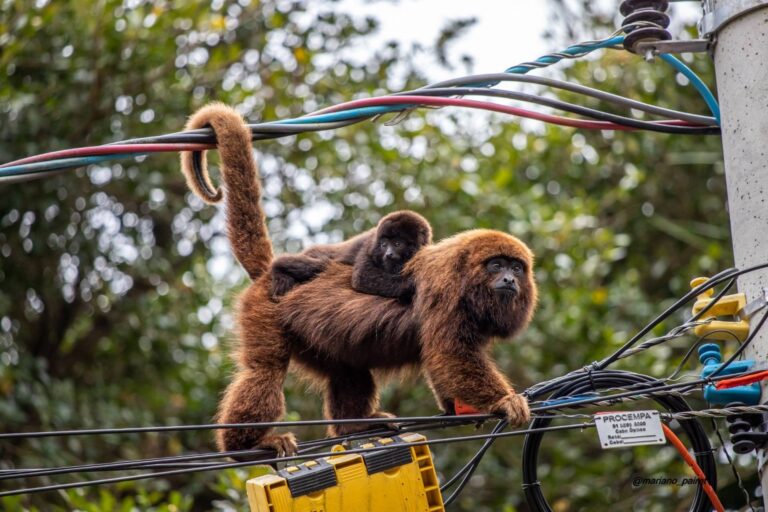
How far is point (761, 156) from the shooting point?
4.19m

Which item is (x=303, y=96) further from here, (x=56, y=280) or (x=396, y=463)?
(x=396, y=463)

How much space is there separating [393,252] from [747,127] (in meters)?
2.18

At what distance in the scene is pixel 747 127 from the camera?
425 cm

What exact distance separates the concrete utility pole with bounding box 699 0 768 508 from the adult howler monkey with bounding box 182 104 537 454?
1.24 metres

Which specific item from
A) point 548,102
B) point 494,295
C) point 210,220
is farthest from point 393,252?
point 210,220

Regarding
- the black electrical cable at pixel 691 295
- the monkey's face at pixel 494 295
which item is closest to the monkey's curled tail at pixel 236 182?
the monkey's face at pixel 494 295

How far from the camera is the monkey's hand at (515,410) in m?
4.57

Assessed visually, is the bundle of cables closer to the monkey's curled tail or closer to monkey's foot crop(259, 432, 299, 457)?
the monkey's curled tail

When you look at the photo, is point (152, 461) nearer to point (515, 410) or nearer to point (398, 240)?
point (515, 410)

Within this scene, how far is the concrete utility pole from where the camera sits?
4.13m

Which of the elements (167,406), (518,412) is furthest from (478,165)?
(518,412)

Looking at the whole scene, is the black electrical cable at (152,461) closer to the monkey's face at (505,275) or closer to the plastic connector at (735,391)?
the monkey's face at (505,275)

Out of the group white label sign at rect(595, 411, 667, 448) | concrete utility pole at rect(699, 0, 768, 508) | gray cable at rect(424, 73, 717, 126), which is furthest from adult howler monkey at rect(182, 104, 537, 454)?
concrete utility pole at rect(699, 0, 768, 508)

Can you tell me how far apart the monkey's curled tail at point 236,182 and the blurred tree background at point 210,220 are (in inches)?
138
